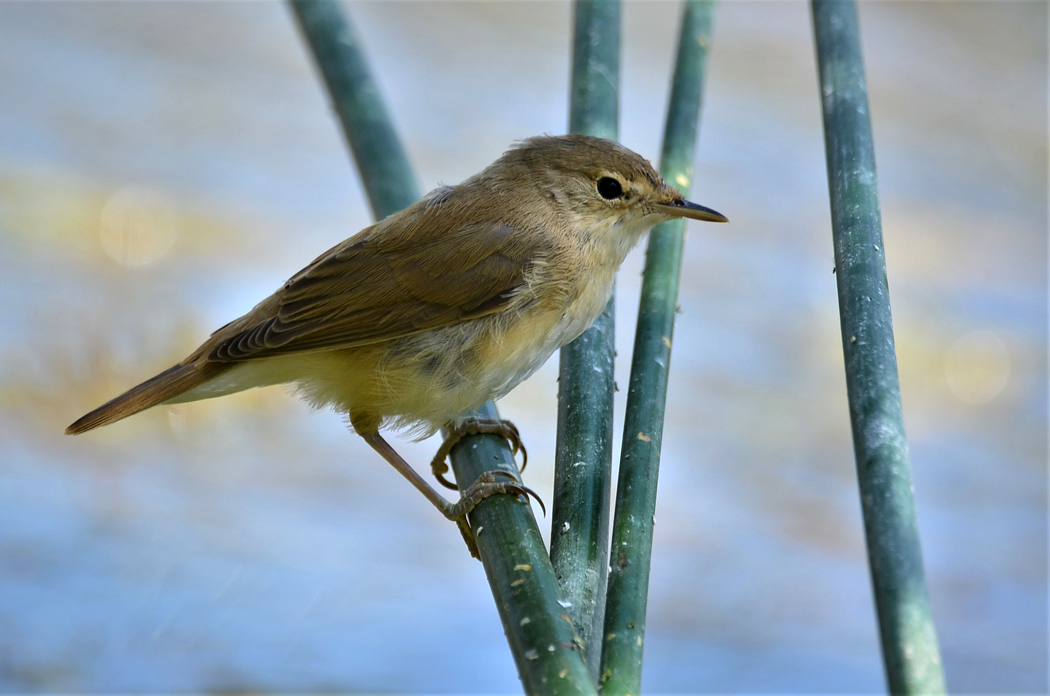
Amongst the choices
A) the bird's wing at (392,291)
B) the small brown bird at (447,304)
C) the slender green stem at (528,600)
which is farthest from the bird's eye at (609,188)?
the slender green stem at (528,600)

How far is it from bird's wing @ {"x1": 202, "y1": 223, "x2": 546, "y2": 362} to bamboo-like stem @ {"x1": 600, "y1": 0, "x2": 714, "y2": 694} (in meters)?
0.39

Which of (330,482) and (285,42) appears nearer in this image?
(330,482)

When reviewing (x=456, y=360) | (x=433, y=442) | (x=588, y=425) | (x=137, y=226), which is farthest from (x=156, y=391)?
(x=137, y=226)

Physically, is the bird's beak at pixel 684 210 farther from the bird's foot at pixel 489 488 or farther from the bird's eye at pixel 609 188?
the bird's foot at pixel 489 488

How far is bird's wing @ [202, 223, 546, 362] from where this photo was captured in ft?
9.21

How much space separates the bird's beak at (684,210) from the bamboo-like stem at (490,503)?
2.22 ft

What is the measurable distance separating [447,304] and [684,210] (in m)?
0.64

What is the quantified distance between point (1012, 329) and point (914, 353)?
2.20 ft

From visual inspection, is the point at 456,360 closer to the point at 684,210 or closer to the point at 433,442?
the point at 684,210

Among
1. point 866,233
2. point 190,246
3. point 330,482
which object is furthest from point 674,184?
point 190,246

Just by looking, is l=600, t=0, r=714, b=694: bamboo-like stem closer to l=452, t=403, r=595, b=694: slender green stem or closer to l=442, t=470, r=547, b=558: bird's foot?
l=452, t=403, r=595, b=694: slender green stem

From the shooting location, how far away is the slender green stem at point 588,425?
1.93 meters

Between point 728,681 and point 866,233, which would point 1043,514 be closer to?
point 728,681

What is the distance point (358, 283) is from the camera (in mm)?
2898
